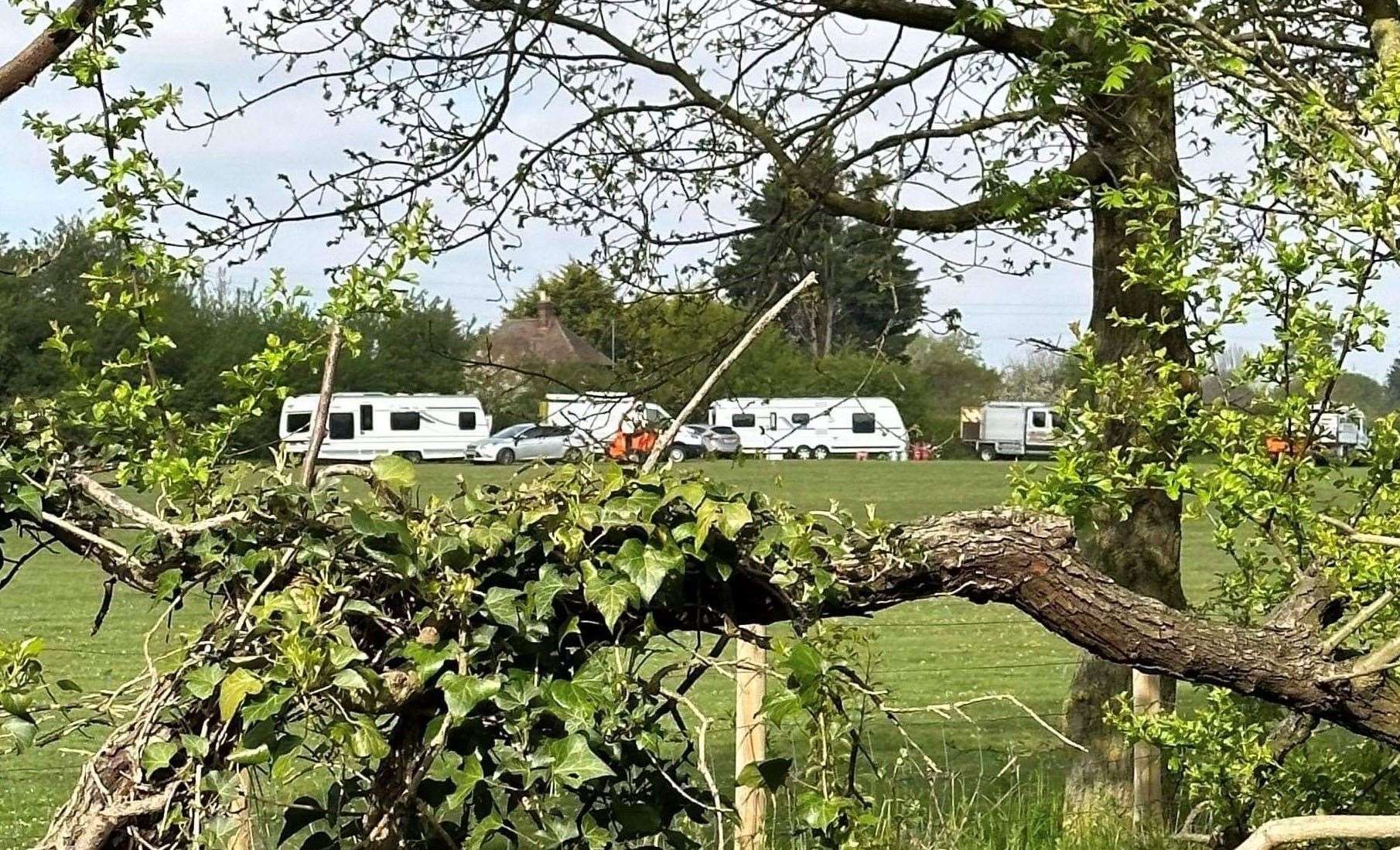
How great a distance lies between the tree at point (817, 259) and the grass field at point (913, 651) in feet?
2.06

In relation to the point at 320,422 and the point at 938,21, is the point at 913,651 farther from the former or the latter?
the point at 320,422

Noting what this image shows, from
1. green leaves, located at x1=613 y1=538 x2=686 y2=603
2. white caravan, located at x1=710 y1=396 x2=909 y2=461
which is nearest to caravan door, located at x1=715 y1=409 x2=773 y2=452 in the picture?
white caravan, located at x1=710 y1=396 x2=909 y2=461

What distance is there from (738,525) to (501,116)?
393cm

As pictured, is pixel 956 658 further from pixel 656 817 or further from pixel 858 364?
pixel 656 817

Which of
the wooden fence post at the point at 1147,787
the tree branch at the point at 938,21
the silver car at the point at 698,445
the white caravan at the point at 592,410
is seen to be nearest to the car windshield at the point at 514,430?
the white caravan at the point at 592,410

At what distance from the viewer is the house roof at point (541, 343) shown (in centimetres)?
585

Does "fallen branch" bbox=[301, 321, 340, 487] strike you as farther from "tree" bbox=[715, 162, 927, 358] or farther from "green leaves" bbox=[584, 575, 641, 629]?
"tree" bbox=[715, 162, 927, 358]

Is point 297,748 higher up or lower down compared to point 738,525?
lower down

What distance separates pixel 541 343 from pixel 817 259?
1.50 metres

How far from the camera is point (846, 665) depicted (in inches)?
69.6

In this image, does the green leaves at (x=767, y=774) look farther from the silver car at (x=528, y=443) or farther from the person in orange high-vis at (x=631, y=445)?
the silver car at (x=528, y=443)

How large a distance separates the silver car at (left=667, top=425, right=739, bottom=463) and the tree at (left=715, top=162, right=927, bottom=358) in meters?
2.21

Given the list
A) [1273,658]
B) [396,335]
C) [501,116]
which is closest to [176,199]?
[1273,658]

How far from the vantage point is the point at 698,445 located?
244cm
